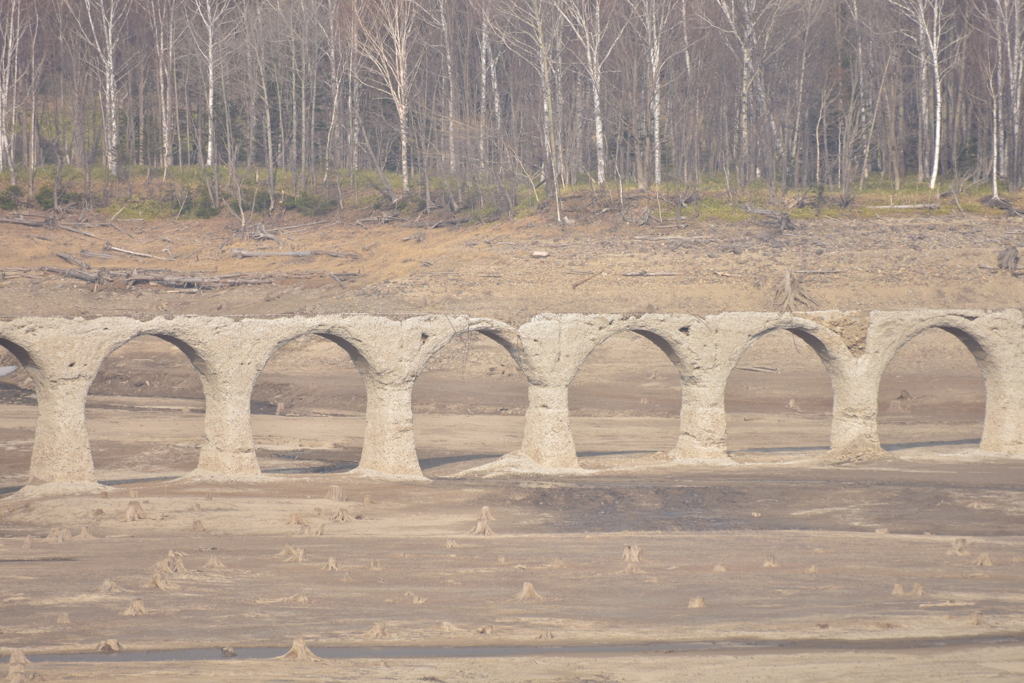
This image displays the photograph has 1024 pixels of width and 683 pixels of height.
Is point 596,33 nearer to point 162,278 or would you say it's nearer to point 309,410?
point 162,278

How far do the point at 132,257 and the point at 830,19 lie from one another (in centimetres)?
2814

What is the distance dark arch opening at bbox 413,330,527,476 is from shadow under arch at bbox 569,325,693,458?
1615 millimetres

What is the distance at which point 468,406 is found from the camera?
2841 centimetres

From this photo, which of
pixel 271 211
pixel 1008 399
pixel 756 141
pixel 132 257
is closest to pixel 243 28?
pixel 271 211

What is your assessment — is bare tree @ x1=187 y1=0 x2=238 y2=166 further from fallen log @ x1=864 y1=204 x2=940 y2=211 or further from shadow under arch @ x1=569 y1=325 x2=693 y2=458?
fallen log @ x1=864 y1=204 x2=940 y2=211

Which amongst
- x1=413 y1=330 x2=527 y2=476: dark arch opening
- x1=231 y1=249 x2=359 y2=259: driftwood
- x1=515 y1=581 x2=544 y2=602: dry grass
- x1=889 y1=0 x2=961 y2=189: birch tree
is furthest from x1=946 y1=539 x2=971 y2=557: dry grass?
x1=889 y1=0 x2=961 y2=189: birch tree

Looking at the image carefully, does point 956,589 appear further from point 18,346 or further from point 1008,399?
point 18,346

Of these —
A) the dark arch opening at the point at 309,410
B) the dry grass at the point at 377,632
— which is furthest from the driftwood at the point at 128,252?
the dry grass at the point at 377,632

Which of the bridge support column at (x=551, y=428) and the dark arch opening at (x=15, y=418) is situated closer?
the dark arch opening at (x=15, y=418)

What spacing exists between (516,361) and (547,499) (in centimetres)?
400

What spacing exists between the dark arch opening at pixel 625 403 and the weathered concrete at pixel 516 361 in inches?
91.2

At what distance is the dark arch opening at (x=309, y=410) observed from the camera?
2357cm

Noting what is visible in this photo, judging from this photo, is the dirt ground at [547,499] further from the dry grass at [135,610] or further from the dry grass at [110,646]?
the dry grass at [110,646]

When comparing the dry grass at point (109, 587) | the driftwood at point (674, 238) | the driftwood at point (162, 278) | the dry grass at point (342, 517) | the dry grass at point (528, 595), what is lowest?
the dry grass at point (528, 595)
